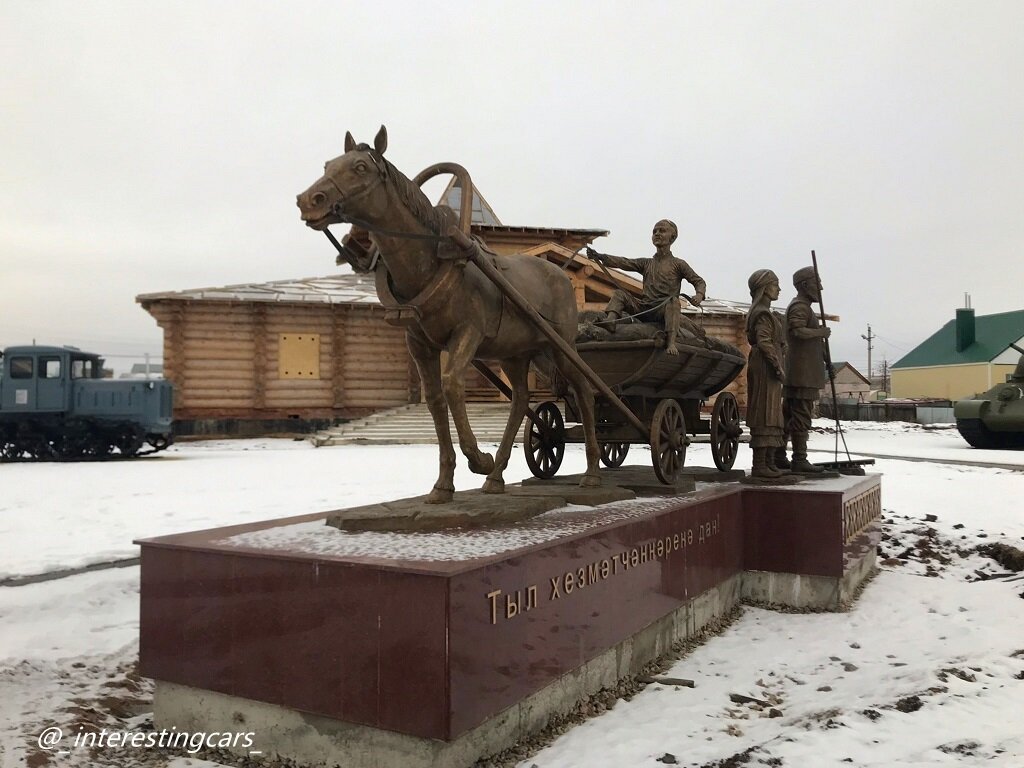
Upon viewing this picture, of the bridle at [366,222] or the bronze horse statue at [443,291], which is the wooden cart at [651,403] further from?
the bridle at [366,222]

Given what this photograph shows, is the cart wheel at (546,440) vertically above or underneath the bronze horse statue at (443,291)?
underneath

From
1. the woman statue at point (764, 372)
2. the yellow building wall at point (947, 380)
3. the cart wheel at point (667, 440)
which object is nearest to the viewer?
the cart wheel at point (667, 440)

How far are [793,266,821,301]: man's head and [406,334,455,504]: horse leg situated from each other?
4.82m

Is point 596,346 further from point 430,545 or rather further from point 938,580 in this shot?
point 938,580

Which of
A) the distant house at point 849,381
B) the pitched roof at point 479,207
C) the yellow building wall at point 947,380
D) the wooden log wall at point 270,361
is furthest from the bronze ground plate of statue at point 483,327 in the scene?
the distant house at point 849,381

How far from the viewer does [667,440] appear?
21.4 feet

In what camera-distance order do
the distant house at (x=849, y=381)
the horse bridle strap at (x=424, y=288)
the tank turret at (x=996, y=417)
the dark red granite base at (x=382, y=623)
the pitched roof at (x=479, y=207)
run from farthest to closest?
1. the distant house at (x=849, y=381)
2. the pitched roof at (x=479, y=207)
3. the tank turret at (x=996, y=417)
4. the horse bridle strap at (x=424, y=288)
5. the dark red granite base at (x=382, y=623)

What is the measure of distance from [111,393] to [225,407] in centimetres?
437

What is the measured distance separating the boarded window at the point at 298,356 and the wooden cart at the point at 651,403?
15.7 meters

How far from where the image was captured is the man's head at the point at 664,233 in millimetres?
6801

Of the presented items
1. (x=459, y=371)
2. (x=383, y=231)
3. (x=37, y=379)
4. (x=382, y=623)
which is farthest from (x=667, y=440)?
(x=37, y=379)

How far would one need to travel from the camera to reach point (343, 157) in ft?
13.0

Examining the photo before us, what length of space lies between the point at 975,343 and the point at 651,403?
146 feet

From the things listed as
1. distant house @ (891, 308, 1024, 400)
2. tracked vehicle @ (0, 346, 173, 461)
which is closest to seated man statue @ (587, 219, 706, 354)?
tracked vehicle @ (0, 346, 173, 461)
